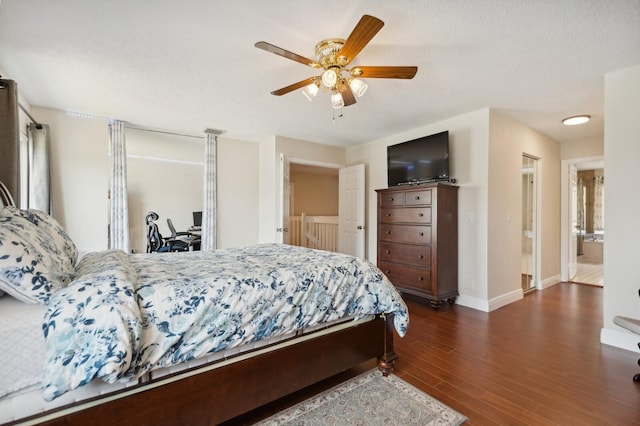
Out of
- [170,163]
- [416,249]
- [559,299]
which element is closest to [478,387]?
[416,249]

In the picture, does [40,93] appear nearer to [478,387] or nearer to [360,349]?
[360,349]

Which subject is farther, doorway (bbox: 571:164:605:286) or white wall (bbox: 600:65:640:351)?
doorway (bbox: 571:164:605:286)

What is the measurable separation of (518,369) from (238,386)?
203cm

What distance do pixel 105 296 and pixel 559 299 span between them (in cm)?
498

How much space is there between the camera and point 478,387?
6.31ft

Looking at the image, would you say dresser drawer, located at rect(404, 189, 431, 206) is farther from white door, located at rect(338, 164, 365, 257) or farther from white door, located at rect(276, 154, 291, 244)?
white door, located at rect(276, 154, 291, 244)

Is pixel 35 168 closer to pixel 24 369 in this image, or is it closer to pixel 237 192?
pixel 237 192

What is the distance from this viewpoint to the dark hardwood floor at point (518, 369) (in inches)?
66.6

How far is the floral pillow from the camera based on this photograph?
43.9 inches

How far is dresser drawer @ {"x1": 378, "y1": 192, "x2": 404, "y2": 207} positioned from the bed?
1.97 meters

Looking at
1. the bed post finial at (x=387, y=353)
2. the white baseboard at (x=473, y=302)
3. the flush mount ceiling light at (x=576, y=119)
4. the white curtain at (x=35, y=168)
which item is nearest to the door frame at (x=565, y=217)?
the flush mount ceiling light at (x=576, y=119)

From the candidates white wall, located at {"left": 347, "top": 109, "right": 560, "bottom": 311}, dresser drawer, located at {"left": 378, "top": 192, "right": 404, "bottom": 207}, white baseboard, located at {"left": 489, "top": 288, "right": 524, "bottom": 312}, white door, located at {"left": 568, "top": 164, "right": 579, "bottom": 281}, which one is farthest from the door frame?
dresser drawer, located at {"left": 378, "top": 192, "right": 404, "bottom": 207}

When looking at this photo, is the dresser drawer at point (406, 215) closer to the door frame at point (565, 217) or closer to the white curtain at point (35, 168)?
the door frame at point (565, 217)

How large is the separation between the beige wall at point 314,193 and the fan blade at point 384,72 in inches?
232
